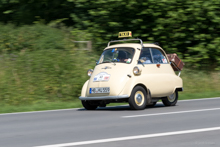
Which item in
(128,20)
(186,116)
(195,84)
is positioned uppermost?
(128,20)

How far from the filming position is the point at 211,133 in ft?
22.8

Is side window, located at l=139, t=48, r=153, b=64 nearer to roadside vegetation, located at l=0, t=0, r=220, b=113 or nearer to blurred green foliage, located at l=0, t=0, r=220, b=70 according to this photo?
roadside vegetation, located at l=0, t=0, r=220, b=113

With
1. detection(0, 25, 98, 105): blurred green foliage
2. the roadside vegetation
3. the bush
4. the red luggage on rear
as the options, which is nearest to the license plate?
the red luggage on rear

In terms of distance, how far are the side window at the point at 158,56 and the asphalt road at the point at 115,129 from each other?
2.00 metres

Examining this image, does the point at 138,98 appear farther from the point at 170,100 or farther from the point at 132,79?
the point at 170,100

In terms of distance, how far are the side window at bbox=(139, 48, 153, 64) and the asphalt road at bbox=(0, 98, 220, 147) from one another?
5.59ft

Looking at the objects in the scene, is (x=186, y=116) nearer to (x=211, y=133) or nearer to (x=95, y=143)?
(x=211, y=133)

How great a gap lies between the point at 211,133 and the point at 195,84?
1136 centimetres

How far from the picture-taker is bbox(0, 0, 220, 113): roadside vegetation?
15828 mm

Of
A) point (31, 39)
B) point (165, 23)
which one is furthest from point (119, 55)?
point (165, 23)

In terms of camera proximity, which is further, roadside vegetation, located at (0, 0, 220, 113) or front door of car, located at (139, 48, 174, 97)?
roadside vegetation, located at (0, 0, 220, 113)

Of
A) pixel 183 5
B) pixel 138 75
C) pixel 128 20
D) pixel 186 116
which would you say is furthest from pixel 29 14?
pixel 186 116

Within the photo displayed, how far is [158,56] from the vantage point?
1191 cm

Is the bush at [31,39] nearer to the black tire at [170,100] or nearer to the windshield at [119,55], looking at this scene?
the windshield at [119,55]
